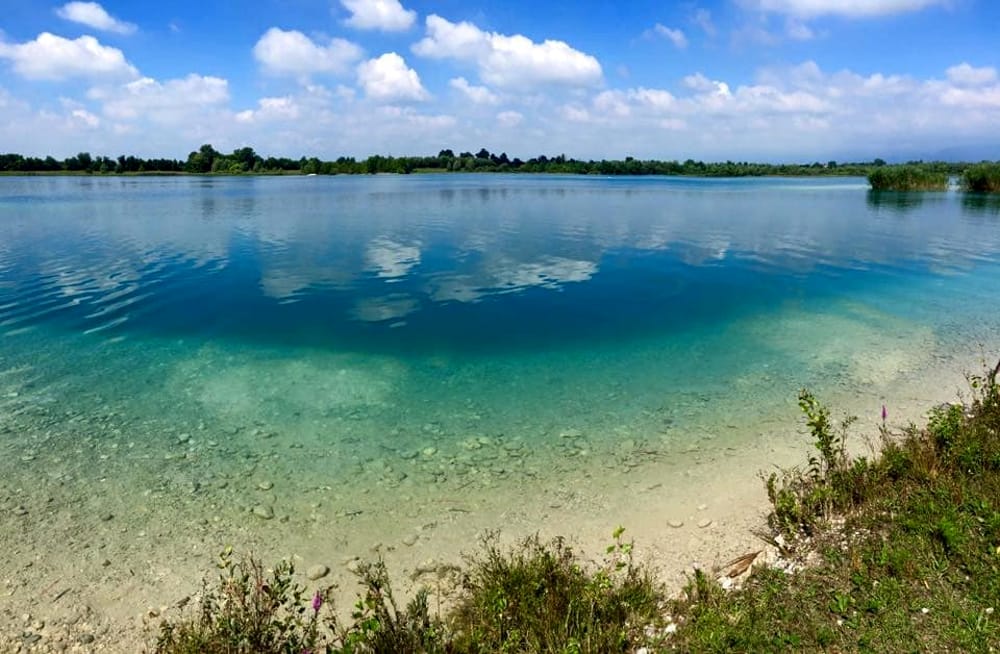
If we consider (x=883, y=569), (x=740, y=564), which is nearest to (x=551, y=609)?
(x=740, y=564)

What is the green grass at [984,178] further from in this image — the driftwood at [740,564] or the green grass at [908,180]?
the driftwood at [740,564]

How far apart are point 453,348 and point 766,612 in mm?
11942

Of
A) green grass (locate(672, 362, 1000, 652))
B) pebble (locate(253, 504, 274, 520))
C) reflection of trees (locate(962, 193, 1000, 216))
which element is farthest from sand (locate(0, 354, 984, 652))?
reflection of trees (locate(962, 193, 1000, 216))

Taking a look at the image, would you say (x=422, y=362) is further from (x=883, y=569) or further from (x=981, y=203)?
(x=981, y=203)

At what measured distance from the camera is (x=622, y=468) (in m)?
10.0

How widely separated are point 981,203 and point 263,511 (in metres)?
78.7

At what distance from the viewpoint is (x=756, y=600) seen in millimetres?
5840

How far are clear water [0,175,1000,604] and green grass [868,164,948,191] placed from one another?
2311 inches

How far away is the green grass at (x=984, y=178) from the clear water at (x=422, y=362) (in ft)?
178

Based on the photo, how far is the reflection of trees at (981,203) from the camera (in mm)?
54750

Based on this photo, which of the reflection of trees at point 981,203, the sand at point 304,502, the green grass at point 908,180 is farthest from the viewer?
the green grass at point 908,180

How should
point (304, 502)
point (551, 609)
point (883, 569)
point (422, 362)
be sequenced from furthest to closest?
point (422, 362) → point (304, 502) → point (883, 569) → point (551, 609)

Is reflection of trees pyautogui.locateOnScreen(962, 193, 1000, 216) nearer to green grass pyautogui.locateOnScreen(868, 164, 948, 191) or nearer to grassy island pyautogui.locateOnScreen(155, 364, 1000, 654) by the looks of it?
green grass pyautogui.locateOnScreen(868, 164, 948, 191)

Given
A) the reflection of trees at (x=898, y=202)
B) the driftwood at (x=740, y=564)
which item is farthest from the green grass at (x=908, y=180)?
the driftwood at (x=740, y=564)
